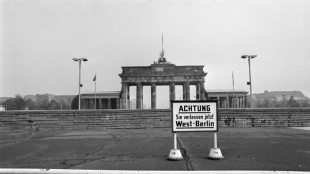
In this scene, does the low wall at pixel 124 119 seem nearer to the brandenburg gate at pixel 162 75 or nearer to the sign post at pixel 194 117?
the sign post at pixel 194 117

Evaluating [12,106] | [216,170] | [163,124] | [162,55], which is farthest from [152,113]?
[12,106]

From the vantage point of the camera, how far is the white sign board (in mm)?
7914

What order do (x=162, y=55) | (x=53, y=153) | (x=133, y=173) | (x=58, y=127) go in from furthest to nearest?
(x=162, y=55), (x=58, y=127), (x=53, y=153), (x=133, y=173)

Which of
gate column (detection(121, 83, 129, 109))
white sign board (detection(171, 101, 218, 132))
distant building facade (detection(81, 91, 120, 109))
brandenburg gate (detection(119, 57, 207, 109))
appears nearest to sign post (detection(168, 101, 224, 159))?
white sign board (detection(171, 101, 218, 132))

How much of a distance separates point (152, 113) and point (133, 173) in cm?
1626

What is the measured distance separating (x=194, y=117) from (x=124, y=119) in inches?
565

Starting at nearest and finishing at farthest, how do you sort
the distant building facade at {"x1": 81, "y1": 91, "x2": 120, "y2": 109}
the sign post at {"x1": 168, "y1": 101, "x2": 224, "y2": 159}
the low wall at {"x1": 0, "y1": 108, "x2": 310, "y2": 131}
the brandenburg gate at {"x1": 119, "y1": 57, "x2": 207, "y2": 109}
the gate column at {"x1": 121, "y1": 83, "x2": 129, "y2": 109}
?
the sign post at {"x1": 168, "y1": 101, "x2": 224, "y2": 159}
the low wall at {"x1": 0, "y1": 108, "x2": 310, "y2": 131}
the brandenburg gate at {"x1": 119, "y1": 57, "x2": 207, "y2": 109}
the gate column at {"x1": 121, "y1": 83, "x2": 129, "y2": 109}
the distant building facade at {"x1": 81, "y1": 91, "x2": 120, "y2": 109}

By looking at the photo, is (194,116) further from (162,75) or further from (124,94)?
(124,94)

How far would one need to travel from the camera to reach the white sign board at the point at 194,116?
791 cm

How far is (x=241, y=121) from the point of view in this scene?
21531mm

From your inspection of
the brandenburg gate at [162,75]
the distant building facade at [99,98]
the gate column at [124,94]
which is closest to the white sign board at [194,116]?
the brandenburg gate at [162,75]

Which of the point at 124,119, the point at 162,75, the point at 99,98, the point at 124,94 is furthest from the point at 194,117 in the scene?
the point at 99,98

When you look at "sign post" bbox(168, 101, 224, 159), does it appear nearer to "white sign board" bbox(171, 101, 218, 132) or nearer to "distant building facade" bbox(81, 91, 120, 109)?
"white sign board" bbox(171, 101, 218, 132)

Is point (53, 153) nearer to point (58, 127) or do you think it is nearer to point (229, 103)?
point (58, 127)
